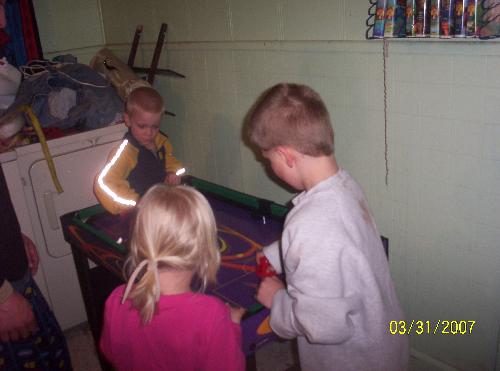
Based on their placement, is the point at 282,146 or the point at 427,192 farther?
the point at 427,192

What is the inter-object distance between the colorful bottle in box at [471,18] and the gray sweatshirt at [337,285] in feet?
2.69

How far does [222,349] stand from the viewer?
1.31 m

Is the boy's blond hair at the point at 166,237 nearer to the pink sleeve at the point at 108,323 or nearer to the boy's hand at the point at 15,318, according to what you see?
the pink sleeve at the point at 108,323

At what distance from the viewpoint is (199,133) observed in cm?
349

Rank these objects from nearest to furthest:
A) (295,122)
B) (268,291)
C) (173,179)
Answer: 1. (295,122)
2. (268,291)
3. (173,179)

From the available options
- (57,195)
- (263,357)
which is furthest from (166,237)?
(57,195)

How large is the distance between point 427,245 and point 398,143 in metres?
0.51

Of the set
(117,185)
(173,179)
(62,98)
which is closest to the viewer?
(117,185)

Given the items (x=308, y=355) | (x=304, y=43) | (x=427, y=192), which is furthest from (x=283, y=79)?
(x=308, y=355)

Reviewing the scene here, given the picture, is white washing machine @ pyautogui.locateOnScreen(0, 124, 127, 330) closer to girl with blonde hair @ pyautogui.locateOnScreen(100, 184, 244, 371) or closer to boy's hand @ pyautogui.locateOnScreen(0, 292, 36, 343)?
boy's hand @ pyautogui.locateOnScreen(0, 292, 36, 343)

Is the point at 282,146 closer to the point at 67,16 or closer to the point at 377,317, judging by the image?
the point at 377,317

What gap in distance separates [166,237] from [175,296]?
0.60 feet
